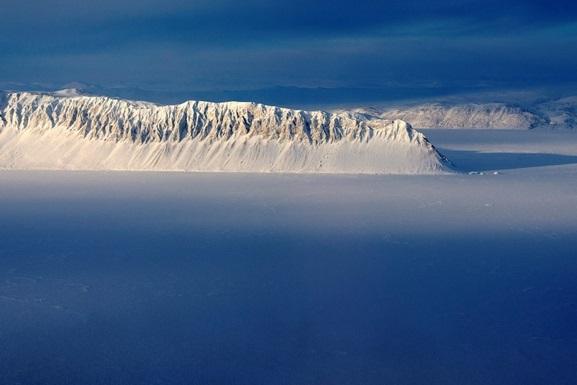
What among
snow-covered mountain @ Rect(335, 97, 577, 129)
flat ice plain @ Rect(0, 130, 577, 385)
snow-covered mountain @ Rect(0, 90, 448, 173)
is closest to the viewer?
flat ice plain @ Rect(0, 130, 577, 385)

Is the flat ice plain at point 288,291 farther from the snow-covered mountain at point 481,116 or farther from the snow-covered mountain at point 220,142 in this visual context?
the snow-covered mountain at point 481,116

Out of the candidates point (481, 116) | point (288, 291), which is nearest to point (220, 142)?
point (288, 291)

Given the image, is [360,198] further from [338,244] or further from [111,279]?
[111,279]

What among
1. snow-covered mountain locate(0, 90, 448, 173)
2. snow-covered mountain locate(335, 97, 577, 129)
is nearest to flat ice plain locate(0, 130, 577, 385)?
snow-covered mountain locate(0, 90, 448, 173)

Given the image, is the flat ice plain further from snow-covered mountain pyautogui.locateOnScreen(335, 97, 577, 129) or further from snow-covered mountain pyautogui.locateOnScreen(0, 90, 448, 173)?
snow-covered mountain pyautogui.locateOnScreen(335, 97, 577, 129)

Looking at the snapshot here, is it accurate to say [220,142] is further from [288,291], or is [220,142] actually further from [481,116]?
[481,116]

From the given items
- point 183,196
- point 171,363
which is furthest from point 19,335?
point 183,196
